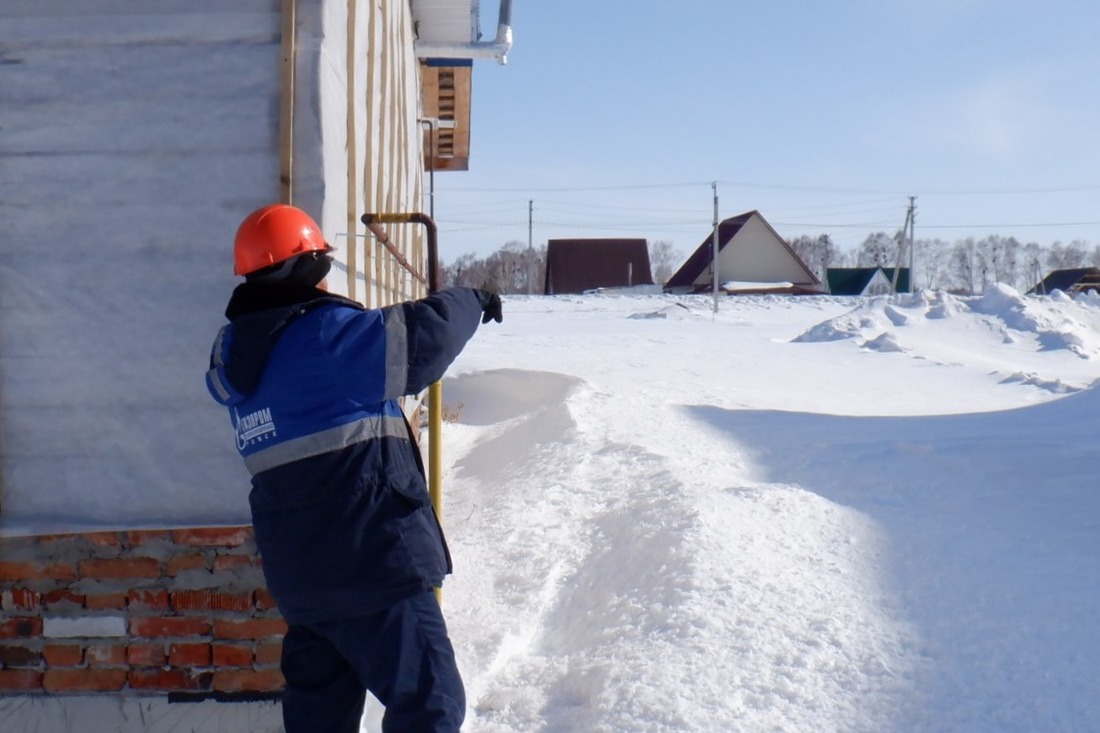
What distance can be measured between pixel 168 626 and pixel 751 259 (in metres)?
42.8

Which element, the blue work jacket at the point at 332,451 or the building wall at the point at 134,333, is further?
the building wall at the point at 134,333

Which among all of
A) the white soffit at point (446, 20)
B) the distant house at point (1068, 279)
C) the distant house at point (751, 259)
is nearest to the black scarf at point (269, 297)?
the white soffit at point (446, 20)

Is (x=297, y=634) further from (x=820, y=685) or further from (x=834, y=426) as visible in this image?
(x=834, y=426)

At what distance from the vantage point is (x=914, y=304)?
21859mm

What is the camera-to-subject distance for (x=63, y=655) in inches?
145

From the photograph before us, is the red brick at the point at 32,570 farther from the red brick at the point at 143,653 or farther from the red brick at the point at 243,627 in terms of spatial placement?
the red brick at the point at 243,627

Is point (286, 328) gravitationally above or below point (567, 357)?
above

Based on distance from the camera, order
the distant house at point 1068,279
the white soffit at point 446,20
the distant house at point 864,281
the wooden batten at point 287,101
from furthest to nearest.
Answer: the distant house at point 1068,279 < the distant house at point 864,281 < the white soffit at point 446,20 < the wooden batten at point 287,101

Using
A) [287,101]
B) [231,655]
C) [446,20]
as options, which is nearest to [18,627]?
[231,655]

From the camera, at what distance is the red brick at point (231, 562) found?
3684mm

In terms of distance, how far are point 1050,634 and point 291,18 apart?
3.72 m

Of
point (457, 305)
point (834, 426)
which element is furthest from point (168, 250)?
point (834, 426)

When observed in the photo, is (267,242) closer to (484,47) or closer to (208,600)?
(208,600)

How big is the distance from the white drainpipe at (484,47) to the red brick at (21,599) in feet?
16.7
